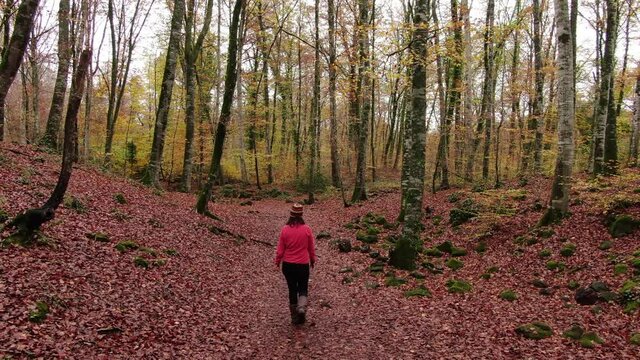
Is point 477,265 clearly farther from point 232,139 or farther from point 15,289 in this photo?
point 232,139

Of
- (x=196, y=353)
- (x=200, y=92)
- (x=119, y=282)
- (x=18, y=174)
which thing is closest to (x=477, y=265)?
(x=196, y=353)

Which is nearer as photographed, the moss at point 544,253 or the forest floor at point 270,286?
the forest floor at point 270,286

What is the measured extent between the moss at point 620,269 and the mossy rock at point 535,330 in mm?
2583

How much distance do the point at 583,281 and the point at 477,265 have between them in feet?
9.20

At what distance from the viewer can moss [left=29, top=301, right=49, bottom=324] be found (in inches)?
201

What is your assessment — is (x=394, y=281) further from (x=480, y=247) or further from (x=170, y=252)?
(x=170, y=252)

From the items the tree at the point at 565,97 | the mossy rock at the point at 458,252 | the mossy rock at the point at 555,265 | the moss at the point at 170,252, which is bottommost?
the mossy rock at the point at 458,252

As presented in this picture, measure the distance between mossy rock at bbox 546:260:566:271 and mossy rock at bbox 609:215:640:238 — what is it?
1682 millimetres

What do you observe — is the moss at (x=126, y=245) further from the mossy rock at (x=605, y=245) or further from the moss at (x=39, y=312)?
the mossy rock at (x=605, y=245)

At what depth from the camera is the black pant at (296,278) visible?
763 cm

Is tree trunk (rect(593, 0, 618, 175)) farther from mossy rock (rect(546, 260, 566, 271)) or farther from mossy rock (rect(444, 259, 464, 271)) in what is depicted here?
mossy rock (rect(444, 259, 464, 271))

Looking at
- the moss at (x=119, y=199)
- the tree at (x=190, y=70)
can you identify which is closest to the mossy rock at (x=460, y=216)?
the moss at (x=119, y=199)

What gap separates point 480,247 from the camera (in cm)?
1207

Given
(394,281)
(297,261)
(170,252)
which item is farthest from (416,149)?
(170,252)
